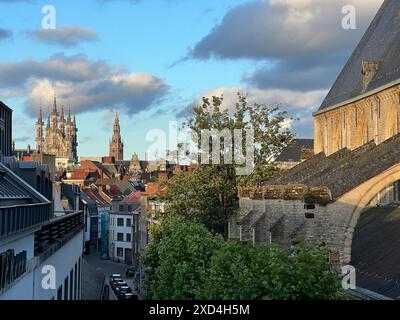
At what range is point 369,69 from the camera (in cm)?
3875

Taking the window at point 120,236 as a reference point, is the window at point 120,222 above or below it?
above

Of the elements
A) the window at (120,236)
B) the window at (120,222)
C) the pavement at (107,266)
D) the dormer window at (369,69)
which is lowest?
the pavement at (107,266)

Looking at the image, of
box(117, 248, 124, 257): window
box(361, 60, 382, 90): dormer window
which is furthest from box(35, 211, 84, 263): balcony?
box(117, 248, 124, 257): window

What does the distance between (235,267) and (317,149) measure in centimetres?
3695

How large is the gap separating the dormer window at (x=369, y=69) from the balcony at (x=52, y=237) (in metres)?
17.5

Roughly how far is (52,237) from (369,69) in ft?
69.0

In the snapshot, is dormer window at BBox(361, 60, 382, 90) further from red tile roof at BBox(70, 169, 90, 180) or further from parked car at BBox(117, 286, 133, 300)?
red tile roof at BBox(70, 169, 90, 180)

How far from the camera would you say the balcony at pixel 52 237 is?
2206 cm

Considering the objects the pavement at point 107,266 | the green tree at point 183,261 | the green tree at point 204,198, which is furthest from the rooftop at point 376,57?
the pavement at point 107,266

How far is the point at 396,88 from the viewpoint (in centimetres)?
3434

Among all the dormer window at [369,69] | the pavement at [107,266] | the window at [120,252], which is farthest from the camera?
the window at [120,252]

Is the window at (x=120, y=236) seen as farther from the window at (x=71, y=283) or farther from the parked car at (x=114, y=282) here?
the window at (x=71, y=283)

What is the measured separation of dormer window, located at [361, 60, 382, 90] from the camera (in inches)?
1510

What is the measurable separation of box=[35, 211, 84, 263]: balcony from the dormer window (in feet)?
57.3
